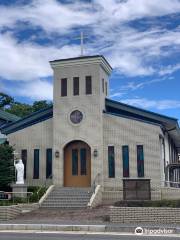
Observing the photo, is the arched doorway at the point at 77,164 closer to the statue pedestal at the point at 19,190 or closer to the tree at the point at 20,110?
the statue pedestal at the point at 19,190

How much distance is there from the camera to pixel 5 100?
63250 mm

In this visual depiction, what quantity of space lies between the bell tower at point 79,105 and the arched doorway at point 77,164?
0.48m

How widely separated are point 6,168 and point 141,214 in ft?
39.1

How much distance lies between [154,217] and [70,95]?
1386cm

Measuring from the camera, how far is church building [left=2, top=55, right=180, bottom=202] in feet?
91.3

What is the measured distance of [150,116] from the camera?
2930cm

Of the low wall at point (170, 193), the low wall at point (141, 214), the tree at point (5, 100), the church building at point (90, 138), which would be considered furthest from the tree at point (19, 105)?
the low wall at point (141, 214)

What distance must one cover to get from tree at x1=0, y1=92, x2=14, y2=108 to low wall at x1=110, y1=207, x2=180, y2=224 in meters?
47.2

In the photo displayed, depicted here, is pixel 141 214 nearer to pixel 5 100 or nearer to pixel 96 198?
pixel 96 198

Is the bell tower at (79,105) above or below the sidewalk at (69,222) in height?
above

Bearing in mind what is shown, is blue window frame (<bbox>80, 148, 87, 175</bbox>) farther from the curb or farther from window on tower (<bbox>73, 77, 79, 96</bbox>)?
the curb

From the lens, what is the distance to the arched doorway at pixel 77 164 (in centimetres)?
2898

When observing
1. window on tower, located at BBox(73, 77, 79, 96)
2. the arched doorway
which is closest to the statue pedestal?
the arched doorway

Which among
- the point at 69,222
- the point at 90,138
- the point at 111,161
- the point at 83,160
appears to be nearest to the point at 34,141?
the point at 83,160
